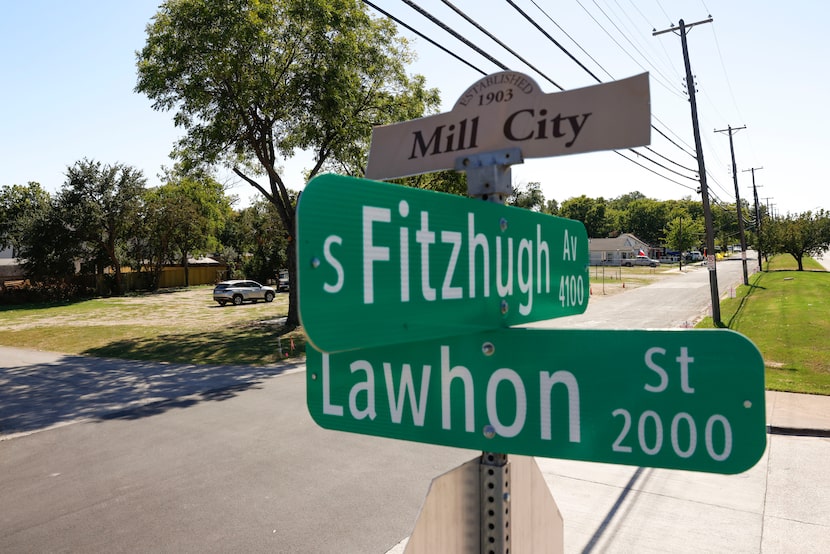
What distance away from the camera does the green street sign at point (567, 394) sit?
133 centimetres

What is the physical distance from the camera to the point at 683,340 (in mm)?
1396

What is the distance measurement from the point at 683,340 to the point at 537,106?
35.0 inches

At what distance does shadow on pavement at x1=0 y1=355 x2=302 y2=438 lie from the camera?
11.3m

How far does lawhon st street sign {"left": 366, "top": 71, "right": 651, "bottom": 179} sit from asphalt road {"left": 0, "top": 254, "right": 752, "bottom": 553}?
4.74m

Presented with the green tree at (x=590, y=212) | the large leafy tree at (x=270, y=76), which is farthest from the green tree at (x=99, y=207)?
the green tree at (x=590, y=212)

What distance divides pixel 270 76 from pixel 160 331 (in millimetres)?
11567

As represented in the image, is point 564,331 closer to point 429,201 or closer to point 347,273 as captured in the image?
point 429,201

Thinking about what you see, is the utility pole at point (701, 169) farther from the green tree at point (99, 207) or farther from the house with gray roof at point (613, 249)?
the house with gray roof at point (613, 249)

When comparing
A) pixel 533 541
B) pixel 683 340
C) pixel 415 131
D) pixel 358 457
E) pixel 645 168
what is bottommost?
pixel 358 457

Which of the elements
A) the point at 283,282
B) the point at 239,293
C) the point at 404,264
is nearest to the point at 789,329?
the point at 404,264

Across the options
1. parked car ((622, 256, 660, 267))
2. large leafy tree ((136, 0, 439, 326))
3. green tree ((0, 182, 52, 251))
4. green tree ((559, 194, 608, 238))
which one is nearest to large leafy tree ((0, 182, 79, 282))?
green tree ((0, 182, 52, 251))

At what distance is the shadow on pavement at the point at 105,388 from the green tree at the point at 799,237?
49.1m

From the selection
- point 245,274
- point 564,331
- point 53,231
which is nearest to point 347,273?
point 564,331

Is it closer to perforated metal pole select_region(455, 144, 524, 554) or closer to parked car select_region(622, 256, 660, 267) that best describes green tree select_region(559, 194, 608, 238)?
parked car select_region(622, 256, 660, 267)
